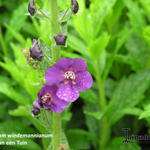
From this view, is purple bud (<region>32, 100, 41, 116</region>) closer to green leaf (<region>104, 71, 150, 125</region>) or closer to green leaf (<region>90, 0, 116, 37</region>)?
green leaf (<region>104, 71, 150, 125</region>)

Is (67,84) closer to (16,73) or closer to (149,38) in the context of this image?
(16,73)

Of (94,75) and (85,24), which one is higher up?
(85,24)

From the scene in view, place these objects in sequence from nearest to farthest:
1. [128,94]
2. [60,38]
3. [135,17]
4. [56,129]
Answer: [60,38]
[56,129]
[128,94]
[135,17]

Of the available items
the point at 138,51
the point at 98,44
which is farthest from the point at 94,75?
the point at 138,51

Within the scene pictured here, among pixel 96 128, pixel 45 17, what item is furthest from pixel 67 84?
pixel 96 128

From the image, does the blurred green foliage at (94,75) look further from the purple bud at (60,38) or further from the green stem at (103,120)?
the purple bud at (60,38)

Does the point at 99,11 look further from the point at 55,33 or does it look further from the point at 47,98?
the point at 47,98

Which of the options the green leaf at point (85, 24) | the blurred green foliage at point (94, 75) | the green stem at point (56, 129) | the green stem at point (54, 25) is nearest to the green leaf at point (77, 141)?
the blurred green foliage at point (94, 75)
